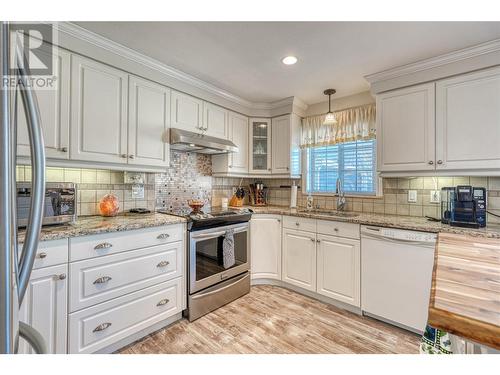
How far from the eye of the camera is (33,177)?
43 cm

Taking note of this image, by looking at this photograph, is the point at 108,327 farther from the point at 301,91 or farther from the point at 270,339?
the point at 301,91

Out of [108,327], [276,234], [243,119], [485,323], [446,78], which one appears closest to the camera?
[485,323]

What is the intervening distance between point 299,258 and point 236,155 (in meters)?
1.48

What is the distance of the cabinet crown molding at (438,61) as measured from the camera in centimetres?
184

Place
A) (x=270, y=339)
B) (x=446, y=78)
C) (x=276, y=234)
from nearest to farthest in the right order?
1. (x=270, y=339)
2. (x=446, y=78)
3. (x=276, y=234)

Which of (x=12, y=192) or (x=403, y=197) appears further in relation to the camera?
(x=403, y=197)

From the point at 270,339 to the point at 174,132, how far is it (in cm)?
198

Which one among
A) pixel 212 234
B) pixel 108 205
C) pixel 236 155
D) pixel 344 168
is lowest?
pixel 212 234

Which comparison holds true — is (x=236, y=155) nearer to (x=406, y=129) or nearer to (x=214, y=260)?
(x=214, y=260)

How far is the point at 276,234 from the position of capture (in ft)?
9.35

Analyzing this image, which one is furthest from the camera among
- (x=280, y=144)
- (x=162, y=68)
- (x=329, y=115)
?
(x=280, y=144)

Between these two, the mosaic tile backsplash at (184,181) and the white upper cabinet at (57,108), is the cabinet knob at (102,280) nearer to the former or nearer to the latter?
the white upper cabinet at (57,108)

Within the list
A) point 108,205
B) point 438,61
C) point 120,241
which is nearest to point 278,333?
point 120,241
